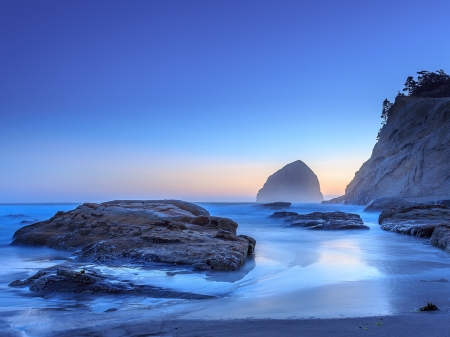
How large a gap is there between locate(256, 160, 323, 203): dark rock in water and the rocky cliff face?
399ft

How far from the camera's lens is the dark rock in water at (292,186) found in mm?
180625

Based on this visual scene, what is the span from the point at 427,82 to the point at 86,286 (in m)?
70.1

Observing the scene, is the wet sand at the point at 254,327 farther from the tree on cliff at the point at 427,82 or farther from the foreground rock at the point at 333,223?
the tree on cliff at the point at 427,82

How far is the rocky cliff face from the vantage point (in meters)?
41.3

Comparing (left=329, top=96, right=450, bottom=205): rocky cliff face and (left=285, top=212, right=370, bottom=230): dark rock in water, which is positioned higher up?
(left=329, top=96, right=450, bottom=205): rocky cliff face

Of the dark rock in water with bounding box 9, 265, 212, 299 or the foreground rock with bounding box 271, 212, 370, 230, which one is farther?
the foreground rock with bounding box 271, 212, 370, 230

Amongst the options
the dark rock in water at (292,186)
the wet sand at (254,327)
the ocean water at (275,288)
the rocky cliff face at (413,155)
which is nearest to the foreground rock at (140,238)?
the ocean water at (275,288)

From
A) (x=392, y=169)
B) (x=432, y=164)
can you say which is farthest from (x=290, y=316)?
(x=392, y=169)

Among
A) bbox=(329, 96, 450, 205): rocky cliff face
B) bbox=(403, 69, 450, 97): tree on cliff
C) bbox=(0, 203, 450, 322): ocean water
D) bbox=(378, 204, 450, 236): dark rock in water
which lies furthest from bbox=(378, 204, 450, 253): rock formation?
bbox=(403, 69, 450, 97): tree on cliff

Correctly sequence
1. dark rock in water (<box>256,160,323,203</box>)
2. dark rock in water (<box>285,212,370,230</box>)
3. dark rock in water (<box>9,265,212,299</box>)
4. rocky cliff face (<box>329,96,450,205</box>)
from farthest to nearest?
dark rock in water (<box>256,160,323,203</box>)
rocky cliff face (<box>329,96,450,205</box>)
dark rock in water (<box>285,212,370,230</box>)
dark rock in water (<box>9,265,212,299</box>)

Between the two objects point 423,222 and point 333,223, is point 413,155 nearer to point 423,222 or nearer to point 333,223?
point 333,223

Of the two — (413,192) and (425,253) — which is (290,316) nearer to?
(425,253)

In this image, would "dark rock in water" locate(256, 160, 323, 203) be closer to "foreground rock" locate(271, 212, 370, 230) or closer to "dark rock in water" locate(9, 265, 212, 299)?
"foreground rock" locate(271, 212, 370, 230)

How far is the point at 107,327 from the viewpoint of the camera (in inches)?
164
